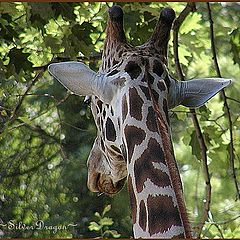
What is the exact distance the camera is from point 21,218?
6.31ft

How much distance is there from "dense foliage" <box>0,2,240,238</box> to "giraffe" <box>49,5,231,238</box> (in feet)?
1.65

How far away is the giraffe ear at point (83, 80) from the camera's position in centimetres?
68

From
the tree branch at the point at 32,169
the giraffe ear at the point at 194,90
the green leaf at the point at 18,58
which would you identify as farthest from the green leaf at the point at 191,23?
the tree branch at the point at 32,169

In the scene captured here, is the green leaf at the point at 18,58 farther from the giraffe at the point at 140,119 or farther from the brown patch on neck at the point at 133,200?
the brown patch on neck at the point at 133,200

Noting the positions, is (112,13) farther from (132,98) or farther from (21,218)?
(21,218)

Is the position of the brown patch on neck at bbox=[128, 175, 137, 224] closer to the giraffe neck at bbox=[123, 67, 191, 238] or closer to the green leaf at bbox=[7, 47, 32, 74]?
the giraffe neck at bbox=[123, 67, 191, 238]

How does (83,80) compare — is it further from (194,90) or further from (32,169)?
(32,169)

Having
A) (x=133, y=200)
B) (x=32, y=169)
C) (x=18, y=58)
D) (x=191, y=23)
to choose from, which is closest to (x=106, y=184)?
(x=133, y=200)

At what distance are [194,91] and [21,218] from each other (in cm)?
133

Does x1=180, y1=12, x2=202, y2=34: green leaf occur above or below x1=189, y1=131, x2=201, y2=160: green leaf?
above

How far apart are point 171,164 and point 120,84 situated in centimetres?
12

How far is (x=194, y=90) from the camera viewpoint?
71cm

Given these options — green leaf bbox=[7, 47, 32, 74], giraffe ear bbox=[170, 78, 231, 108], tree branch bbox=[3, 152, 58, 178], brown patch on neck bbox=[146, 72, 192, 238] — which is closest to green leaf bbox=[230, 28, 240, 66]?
green leaf bbox=[7, 47, 32, 74]

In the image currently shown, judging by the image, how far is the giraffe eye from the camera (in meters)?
0.66
